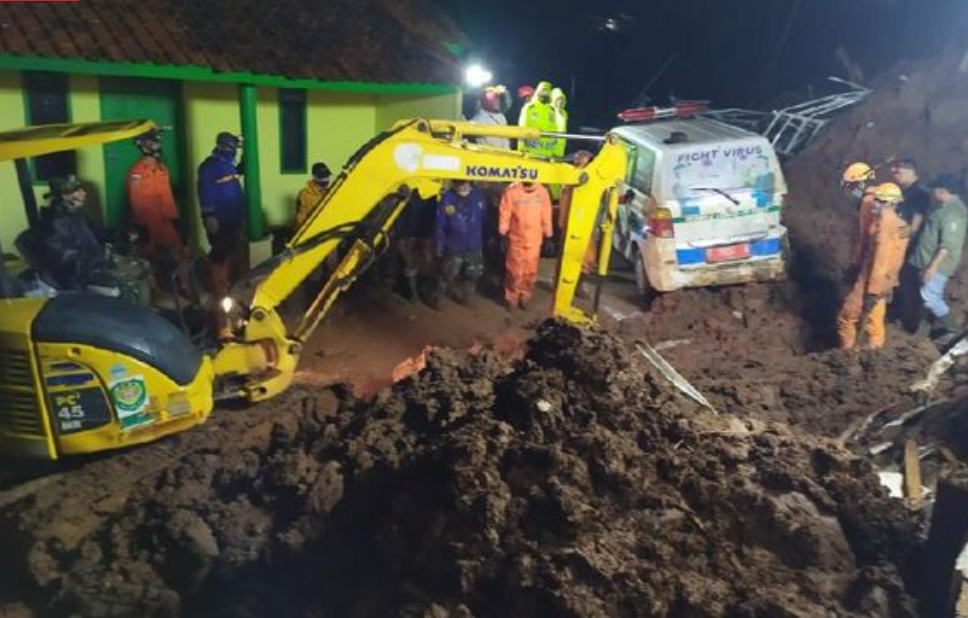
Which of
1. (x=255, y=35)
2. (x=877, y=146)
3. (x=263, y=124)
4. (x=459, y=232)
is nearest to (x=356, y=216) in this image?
(x=459, y=232)

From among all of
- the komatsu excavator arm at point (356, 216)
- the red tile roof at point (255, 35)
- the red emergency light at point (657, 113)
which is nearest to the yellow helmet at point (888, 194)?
the komatsu excavator arm at point (356, 216)

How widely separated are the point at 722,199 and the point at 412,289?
4.11m

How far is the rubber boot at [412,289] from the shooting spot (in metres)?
11.8

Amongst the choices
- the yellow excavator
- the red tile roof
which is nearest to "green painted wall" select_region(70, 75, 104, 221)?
the red tile roof

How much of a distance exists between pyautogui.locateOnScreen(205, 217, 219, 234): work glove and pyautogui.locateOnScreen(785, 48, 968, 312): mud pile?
789 centimetres

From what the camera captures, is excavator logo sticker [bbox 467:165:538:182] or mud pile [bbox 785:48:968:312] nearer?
excavator logo sticker [bbox 467:165:538:182]

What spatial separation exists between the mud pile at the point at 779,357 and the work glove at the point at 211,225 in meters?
5.15

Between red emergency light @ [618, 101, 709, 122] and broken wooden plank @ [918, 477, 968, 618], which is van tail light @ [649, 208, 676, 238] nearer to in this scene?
red emergency light @ [618, 101, 709, 122]

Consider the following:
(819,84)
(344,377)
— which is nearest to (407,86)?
(344,377)

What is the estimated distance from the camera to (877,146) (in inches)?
577

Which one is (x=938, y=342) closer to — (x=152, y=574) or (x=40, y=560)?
(x=152, y=574)

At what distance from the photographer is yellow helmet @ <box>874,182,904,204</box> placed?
983 cm

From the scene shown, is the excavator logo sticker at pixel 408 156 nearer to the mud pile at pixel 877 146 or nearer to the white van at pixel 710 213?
the white van at pixel 710 213

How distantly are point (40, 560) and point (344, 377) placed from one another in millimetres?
4110
